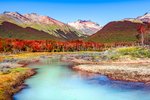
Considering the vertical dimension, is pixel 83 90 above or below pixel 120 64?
below

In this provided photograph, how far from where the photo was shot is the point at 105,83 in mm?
63781

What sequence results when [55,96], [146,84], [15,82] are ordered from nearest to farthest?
[55,96] < [146,84] < [15,82]

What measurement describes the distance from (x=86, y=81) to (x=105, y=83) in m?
6.42

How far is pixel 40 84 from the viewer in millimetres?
65688

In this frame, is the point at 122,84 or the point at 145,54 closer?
the point at 122,84

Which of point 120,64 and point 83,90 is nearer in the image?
point 83,90

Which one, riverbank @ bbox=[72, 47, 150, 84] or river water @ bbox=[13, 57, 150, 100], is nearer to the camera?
river water @ bbox=[13, 57, 150, 100]

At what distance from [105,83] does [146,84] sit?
29.2ft

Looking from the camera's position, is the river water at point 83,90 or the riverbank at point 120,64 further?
the riverbank at point 120,64

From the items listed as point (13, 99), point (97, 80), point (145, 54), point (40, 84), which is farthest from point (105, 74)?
point (145, 54)

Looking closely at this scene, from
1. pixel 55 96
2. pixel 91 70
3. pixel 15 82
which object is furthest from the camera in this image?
pixel 91 70

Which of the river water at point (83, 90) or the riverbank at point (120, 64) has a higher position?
the riverbank at point (120, 64)

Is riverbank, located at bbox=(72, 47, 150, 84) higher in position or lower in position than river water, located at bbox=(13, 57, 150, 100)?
higher

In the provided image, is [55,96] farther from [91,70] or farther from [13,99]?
[91,70]
